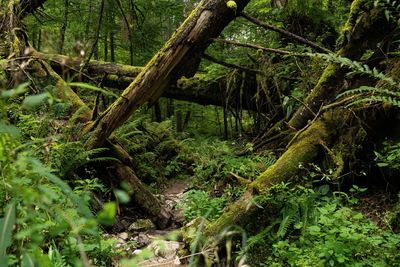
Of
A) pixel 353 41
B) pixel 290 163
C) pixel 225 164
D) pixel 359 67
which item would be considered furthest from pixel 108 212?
pixel 225 164

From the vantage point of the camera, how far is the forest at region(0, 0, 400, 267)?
3.32 meters

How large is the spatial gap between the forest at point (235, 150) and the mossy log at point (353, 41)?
0.02 metres

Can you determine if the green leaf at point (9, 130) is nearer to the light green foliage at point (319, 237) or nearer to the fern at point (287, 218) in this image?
the light green foliage at point (319, 237)

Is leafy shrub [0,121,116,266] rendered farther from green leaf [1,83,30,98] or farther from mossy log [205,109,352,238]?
mossy log [205,109,352,238]

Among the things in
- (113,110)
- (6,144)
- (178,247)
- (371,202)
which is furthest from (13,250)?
(113,110)

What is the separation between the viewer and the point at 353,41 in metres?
5.31

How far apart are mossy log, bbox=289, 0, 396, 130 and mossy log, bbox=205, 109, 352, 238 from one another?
1.02 feet

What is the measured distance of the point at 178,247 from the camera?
16.0 feet

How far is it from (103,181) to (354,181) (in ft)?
13.2

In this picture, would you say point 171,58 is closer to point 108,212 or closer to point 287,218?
point 287,218

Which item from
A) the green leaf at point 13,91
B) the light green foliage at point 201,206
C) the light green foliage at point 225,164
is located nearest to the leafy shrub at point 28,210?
the green leaf at point 13,91

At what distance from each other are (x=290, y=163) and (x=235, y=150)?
3.72 metres

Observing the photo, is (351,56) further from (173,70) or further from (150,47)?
(150,47)

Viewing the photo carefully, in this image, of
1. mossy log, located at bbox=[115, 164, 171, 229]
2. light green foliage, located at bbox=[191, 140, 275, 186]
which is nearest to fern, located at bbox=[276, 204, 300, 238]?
light green foliage, located at bbox=[191, 140, 275, 186]
